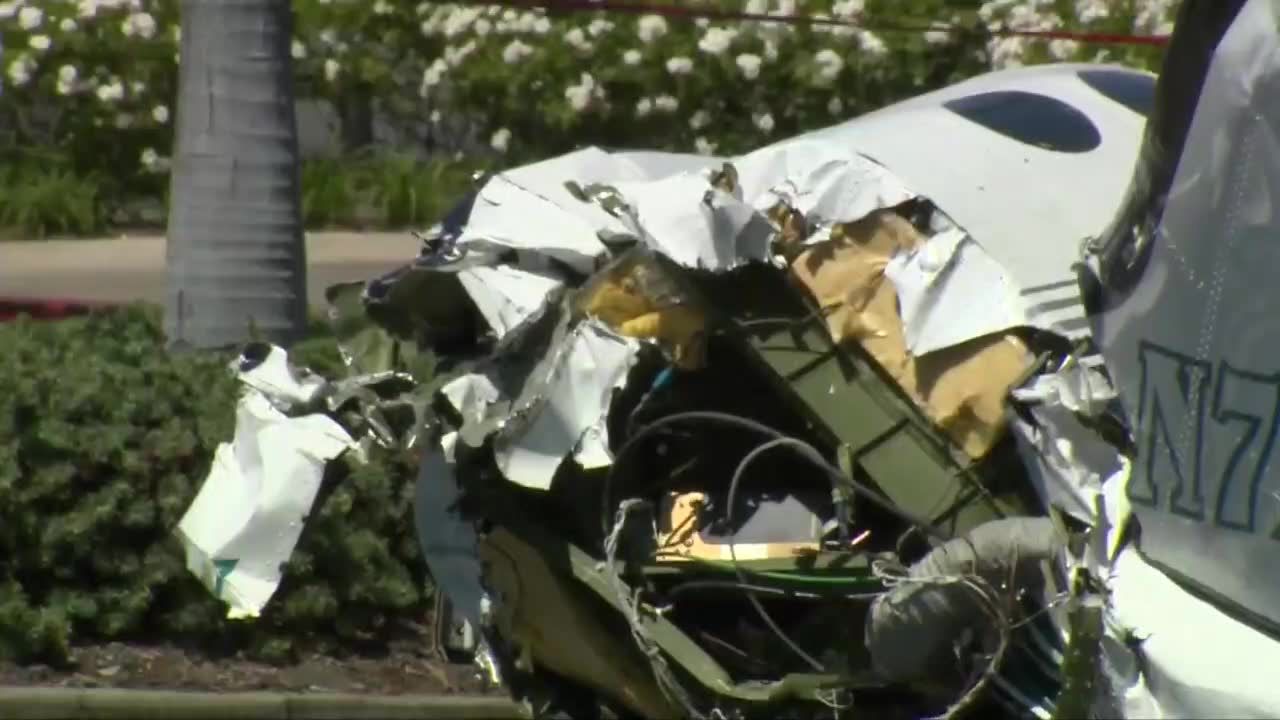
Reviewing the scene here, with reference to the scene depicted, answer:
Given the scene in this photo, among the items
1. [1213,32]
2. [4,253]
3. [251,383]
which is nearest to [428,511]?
[251,383]

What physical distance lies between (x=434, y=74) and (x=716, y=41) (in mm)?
1857

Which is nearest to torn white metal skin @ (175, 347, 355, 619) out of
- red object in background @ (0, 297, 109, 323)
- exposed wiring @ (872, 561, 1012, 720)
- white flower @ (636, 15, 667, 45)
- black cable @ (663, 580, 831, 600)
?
black cable @ (663, 580, 831, 600)

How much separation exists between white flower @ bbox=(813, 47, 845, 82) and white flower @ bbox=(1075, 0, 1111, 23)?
1.48 meters

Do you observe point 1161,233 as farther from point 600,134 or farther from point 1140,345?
point 600,134

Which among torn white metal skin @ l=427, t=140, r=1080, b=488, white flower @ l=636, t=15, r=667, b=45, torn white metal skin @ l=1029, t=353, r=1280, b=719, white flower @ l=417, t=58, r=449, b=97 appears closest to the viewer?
torn white metal skin @ l=1029, t=353, r=1280, b=719

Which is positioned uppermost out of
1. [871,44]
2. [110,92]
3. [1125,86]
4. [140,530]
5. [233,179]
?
[1125,86]

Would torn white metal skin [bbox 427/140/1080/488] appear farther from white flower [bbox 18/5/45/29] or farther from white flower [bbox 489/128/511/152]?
white flower [bbox 18/5/45/29]

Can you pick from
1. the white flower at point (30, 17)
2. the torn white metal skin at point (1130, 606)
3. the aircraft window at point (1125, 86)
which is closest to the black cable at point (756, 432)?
the torn white metal skin at point (1130, 606)

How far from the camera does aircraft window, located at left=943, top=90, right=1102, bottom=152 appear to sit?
5.92 m

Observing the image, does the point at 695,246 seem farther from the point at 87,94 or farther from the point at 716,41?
the point at 87,94

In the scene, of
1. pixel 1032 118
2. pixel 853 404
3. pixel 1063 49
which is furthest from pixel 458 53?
pixel 853 404

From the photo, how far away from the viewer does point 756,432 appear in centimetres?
576

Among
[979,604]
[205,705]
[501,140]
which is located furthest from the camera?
[501,140]

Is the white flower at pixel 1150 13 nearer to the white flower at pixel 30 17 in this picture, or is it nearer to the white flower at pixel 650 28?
the white flower at pixel 650 28
